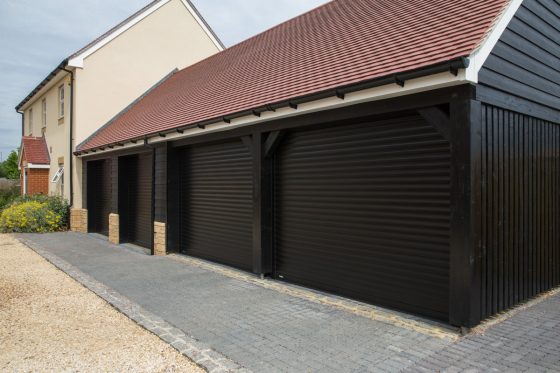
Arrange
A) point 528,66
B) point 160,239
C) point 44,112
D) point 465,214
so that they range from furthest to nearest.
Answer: point 44,112 < point 160,239 < point 528,66 < point 465,214

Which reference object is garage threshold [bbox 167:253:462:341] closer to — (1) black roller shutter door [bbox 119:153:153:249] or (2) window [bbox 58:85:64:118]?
(1) black roller shutter door [bbox 119:153:153:249]

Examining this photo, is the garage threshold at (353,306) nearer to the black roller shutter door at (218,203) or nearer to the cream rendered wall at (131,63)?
the black roller shutter door at (218,203)

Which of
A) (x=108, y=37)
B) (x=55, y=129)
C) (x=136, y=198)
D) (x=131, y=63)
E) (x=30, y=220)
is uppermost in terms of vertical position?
(x=108, y=37)

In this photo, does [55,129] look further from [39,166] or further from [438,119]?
[438,119]

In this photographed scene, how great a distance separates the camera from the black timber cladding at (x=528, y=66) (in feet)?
16.9

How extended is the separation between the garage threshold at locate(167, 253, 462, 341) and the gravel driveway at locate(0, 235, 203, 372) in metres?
2.43

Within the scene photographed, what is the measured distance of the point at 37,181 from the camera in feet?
64.1

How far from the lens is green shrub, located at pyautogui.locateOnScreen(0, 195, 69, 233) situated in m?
15.4

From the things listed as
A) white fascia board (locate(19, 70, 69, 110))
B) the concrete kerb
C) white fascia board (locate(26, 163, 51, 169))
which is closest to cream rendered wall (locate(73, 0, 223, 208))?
white fascia board (locate(19, 70, 69, 110))

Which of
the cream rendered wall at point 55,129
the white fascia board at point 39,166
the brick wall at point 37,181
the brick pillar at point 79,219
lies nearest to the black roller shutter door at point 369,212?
the brick pillar at point 79,219

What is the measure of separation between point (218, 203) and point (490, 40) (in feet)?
20.3

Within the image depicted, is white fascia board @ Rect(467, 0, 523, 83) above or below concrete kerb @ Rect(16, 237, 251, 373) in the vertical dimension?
above

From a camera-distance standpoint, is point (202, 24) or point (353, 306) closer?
point (353, 306)

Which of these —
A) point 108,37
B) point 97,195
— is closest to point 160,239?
point 97,195
